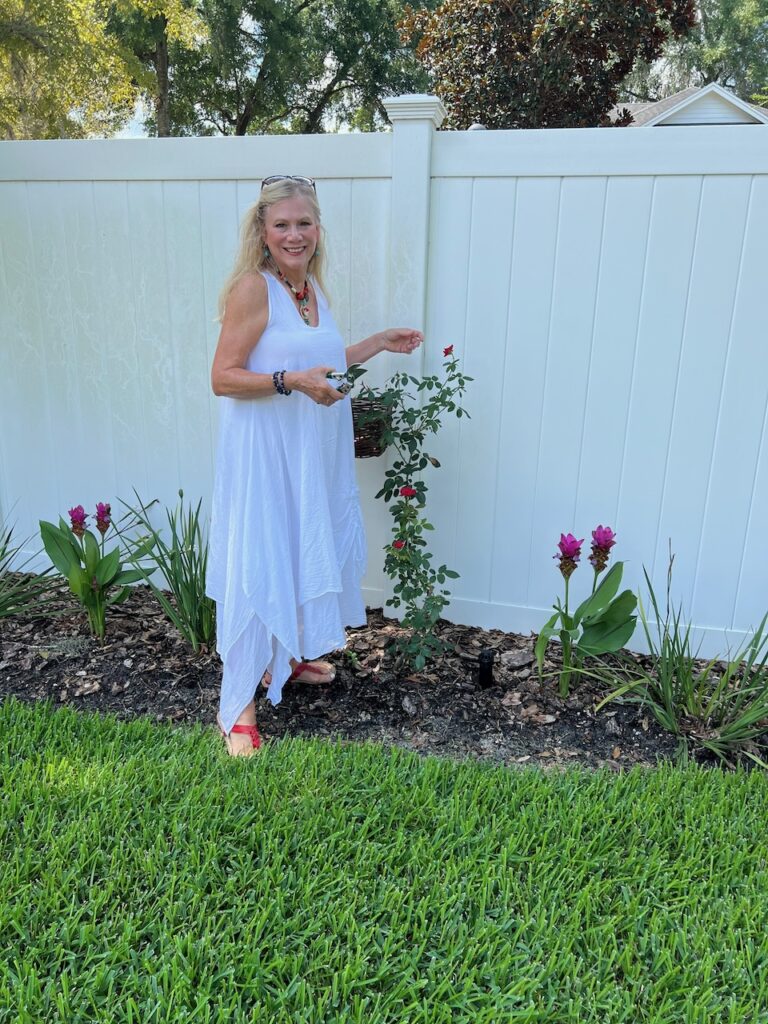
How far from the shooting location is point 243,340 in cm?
216

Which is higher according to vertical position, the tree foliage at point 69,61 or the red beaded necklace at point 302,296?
the tree foliage at point 69,61

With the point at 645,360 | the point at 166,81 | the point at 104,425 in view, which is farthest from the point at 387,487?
the point at 166,81

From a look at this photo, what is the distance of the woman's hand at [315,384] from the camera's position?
2.06 metres

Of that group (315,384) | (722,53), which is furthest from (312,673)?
(722,53)

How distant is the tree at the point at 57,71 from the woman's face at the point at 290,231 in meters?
8.45

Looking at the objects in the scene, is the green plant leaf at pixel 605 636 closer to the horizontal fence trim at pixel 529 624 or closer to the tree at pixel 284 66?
the horizontal fence trim at pixel 529 624

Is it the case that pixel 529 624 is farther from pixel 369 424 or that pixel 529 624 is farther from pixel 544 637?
pixel 369 424

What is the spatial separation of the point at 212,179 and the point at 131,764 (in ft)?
7.42

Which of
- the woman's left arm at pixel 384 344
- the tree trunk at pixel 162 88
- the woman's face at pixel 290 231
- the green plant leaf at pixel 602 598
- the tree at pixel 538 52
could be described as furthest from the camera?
the tree trunk at pixel 162 88

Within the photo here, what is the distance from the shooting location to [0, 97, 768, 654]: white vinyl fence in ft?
8.59

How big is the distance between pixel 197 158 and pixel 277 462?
58.6 inches

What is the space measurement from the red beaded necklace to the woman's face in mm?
27

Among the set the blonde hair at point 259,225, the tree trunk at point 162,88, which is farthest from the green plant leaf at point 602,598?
the tree trunk at point 162,88

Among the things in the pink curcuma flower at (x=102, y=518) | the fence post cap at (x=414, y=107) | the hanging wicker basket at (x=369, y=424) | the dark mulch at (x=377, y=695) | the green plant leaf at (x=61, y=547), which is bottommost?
the dark mulch at (x=377, y=695)
